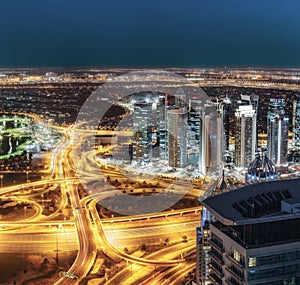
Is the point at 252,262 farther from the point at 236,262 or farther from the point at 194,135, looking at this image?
the point at 194,135

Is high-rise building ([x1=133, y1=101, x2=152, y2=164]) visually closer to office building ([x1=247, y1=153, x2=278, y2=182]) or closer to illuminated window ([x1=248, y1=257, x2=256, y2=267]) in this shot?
office building ([x1=247, y1=153, x2=278, y2=182])

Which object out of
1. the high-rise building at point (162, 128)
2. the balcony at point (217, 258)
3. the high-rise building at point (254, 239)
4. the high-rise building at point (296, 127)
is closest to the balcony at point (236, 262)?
the high-rise building at point (254, 239)

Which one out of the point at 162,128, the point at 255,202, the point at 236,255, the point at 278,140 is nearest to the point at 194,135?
the point at 162,128

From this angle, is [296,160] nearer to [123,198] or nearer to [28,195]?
[123,198]

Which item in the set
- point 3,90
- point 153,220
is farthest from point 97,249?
point 3,90

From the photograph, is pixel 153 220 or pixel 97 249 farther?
pixel 153 220

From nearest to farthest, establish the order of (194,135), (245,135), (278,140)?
(278,140)
(245,135)
(194,135)
